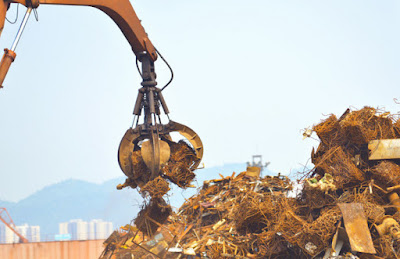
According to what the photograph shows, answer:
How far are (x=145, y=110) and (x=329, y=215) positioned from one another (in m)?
2.96

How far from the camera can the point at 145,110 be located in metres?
7.20

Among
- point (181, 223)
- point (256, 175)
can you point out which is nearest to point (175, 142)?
point (181, 223)

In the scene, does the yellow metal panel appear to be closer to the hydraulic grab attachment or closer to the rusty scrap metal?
the rusty scrap metal

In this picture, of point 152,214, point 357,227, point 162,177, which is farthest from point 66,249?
point 357,227

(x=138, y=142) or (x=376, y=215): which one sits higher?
(x=138, y=142)

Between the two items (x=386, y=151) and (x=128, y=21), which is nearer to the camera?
(x=128, y=21)

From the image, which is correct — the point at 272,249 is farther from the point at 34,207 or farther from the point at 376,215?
the point at 34,207

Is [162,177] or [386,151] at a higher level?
[386,151]

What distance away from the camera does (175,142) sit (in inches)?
287

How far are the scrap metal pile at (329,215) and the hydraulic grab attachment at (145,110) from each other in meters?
1.56

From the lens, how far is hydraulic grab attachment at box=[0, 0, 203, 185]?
6884mm

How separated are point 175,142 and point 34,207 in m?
181

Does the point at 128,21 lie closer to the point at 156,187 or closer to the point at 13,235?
the point at 156,187

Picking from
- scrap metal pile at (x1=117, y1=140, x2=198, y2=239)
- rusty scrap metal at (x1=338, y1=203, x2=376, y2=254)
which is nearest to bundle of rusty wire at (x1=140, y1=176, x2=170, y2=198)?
scrap metal pile at (x1=117, y1=140, x2=198, y2=239)
